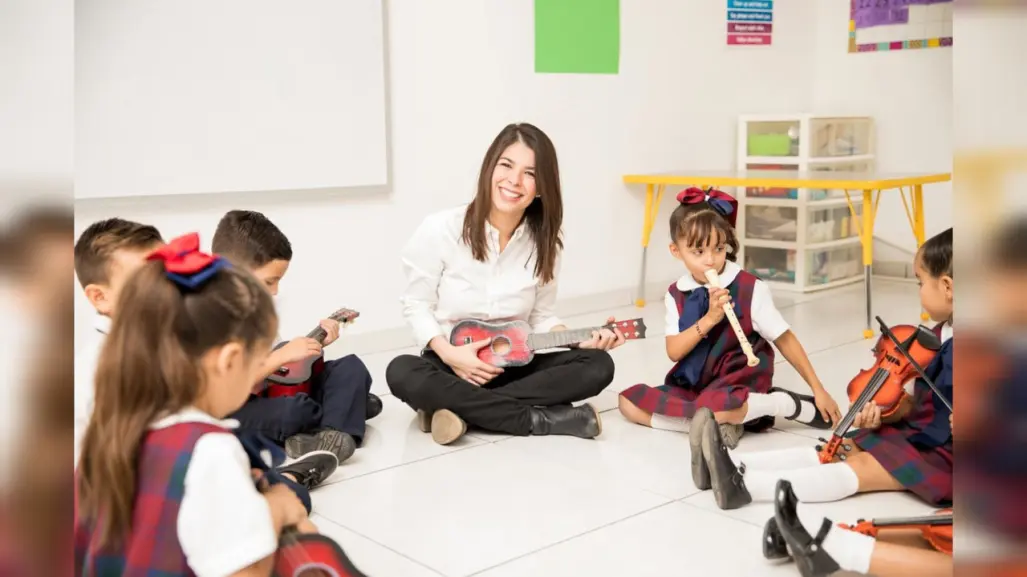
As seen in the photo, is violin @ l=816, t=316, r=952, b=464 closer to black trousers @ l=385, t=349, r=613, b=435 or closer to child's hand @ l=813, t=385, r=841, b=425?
child's hand @ l=813, t=385, r=841, b=425

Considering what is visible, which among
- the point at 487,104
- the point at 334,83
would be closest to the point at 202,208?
the point at 334,83

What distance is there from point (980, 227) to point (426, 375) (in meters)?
1.78

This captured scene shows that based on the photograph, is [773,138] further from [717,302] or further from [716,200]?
[717,302]

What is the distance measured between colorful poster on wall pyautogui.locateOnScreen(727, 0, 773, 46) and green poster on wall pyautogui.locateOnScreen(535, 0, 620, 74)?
2.21ft

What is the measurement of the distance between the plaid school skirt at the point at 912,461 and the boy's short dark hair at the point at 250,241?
3.59 feet

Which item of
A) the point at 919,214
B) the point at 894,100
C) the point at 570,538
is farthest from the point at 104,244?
the point at 894,100

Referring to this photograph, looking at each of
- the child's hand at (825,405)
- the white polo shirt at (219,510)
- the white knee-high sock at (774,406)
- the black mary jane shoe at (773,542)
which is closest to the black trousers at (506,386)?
the white knee-high sock at (774,406)

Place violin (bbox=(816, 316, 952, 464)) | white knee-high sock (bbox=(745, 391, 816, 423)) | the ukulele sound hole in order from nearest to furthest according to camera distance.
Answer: violin (bbox=(816, 316, 952, 464)) < white knee-high sock (bbox=(745, 391, 816, 423)) < the ukulele sound hole

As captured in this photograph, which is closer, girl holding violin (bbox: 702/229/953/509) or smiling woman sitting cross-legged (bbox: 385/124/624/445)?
girl holding violin (bbox: 702/229/953/509)

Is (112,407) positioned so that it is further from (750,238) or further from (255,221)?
(750,238)

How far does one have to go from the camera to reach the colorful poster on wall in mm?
3990

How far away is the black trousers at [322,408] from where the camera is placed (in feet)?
6.15

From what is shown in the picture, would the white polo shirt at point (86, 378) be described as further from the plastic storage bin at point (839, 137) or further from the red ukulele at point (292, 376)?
the plastic storage bin at point (839, 137)

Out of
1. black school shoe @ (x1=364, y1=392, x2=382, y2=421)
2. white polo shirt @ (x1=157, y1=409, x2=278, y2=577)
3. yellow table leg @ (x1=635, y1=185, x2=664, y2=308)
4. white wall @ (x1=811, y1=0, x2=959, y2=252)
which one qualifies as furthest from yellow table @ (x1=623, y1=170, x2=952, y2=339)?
white polo shirt @ (x1=157, y1=409, x2=278, y2=577)
